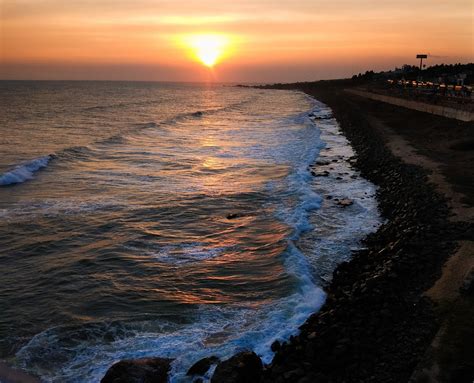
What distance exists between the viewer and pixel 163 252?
1202cm

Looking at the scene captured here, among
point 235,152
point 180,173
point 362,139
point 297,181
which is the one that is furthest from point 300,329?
point 362,139

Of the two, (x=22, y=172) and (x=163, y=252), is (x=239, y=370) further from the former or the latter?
(x=22, y=172)

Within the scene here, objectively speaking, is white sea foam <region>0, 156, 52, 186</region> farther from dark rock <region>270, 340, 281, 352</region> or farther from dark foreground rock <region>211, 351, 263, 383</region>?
dark foreground rock <region>211, 351, 263, 383</region>

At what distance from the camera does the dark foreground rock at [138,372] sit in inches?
259

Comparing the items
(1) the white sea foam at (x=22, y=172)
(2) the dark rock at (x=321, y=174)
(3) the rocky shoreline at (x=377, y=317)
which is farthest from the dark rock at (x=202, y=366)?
(1) the white sea foam at (x=22, y=172)

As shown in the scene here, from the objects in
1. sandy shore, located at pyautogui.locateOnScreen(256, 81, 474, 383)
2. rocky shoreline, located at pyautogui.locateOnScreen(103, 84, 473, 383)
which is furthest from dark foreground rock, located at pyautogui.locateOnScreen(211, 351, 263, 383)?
sandy shore, located at pyautogui.locateOnScreen(256, 81, 474, 383)

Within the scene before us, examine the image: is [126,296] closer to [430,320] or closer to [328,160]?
[430,320]

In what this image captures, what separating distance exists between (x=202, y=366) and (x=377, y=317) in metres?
3.06

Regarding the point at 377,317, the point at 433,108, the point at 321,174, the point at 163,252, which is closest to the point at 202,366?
the point at 377,317

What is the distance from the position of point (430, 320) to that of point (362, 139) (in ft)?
82.7

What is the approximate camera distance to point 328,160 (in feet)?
84.9

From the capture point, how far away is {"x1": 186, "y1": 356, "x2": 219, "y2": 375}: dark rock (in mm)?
7047

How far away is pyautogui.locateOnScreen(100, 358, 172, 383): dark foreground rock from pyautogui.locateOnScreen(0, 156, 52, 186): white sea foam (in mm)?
15234

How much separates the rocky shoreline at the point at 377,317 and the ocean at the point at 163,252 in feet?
1.66
